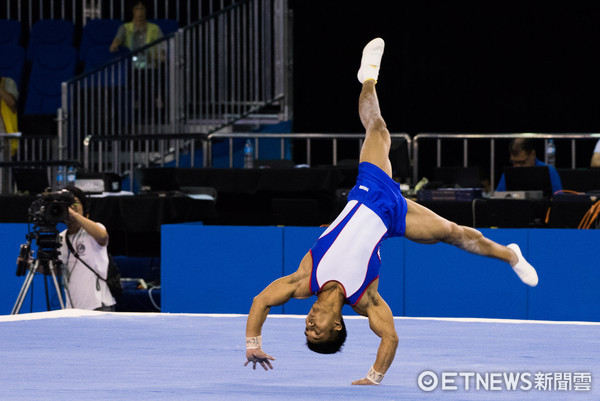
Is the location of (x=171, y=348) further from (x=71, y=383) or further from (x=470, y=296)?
(x=470, y=296)

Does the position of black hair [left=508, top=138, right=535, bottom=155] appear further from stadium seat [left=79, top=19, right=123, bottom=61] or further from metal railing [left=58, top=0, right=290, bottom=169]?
stadium seat [left=79, top=19, right=123, bottom=61]

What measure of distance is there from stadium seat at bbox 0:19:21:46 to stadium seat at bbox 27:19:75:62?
18cm

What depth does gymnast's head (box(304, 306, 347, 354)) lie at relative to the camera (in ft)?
17.2

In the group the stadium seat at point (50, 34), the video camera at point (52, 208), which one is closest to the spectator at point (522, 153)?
the video camera at point (52, 208)

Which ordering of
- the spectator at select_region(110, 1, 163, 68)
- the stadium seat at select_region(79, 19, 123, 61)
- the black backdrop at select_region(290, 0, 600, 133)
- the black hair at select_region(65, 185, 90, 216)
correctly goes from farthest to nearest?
the stadium seat at select_region(79, 19, 123, 61)
the spectator at select_region(110, 1, 163, 68)
the black backdrop at select_region(290, 0, 600, 133)
the black hair at select_region(65, 185, 90, 216)

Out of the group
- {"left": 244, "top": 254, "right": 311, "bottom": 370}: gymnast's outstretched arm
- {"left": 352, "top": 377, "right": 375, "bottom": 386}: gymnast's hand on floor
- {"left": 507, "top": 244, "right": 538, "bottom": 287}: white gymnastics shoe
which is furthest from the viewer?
{"left": 507, "top": 244, "right": 538, "bottom": 287}: white gymnastics shoe

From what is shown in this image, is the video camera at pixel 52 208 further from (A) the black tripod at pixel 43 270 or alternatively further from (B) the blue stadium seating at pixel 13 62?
(B) the blue stadium seating at pixel 13 62

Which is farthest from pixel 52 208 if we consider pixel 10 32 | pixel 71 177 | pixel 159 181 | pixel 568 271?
pixel 10 32

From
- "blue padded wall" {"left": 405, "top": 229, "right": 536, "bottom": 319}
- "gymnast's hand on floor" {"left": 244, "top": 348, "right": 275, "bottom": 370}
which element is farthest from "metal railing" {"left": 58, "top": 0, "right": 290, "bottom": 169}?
"gymnast's hand on floor" {"left": 244, "top": 348, "right": 275, "bottom": 370}

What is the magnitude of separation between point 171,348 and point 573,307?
11.6 feet

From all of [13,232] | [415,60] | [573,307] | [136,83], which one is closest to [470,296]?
[573,307]

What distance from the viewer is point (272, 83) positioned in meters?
13.1

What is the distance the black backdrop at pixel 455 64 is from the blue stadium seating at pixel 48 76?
3.09 meters

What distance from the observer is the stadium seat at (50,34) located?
1405 centimetres
